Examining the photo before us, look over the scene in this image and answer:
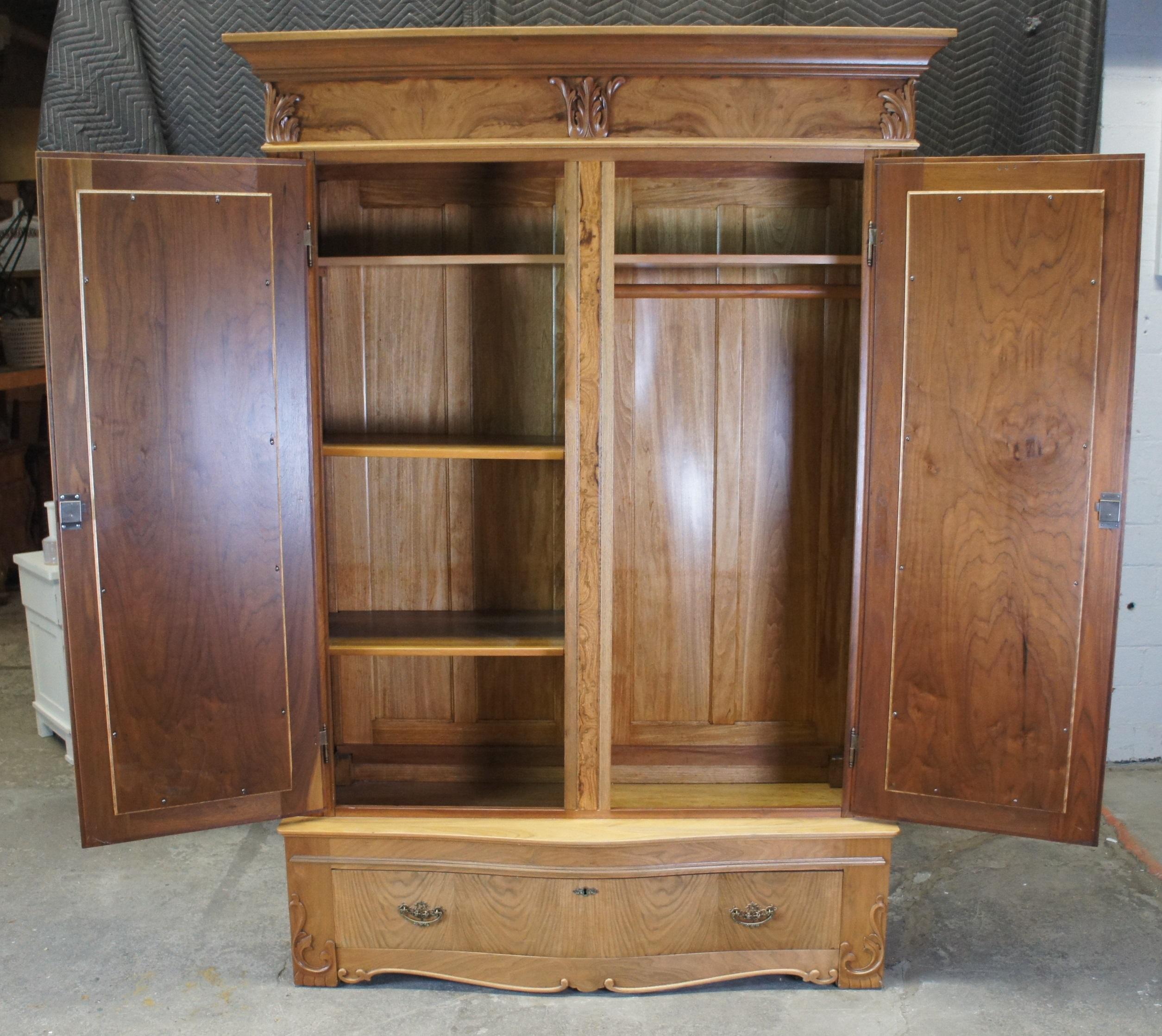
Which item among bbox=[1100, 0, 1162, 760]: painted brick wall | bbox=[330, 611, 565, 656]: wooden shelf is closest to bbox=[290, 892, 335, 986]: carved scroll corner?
bbox=[330, 611, 565, 656]: wooden shelf

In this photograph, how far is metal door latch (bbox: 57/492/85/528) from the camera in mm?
2156

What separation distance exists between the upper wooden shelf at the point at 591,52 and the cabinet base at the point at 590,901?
1669 mm

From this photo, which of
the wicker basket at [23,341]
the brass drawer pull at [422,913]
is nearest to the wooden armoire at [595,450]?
the brass drawer pull at [422,913]

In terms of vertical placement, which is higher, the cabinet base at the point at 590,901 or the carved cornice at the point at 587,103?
the carved cornice at the point at 587,103

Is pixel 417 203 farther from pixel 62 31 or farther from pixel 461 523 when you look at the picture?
pixel 62 31

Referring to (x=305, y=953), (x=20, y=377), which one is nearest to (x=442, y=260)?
(x=305, y=953)

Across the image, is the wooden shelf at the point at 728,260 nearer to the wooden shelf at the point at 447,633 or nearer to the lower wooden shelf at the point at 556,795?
the wooden shelf at the point at 447,633

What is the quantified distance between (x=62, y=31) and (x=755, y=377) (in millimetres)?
2138

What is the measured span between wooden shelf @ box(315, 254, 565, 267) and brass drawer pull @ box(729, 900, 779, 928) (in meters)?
1.56

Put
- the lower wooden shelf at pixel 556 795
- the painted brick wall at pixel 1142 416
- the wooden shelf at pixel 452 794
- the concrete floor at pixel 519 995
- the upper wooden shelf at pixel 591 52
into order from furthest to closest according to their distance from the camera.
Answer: the painted brick wall at pixel 1142 416 < the wooden shelf at pixel 452 794 < the lower wooden shelf at pixel 556 795 < the concrete floor at pixel 519 995 < the upper wooden shelf at pixel 591 52

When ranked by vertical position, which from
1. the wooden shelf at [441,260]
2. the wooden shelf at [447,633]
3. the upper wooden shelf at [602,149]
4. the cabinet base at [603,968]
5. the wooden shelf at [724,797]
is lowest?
the cabinet base at [603,968]

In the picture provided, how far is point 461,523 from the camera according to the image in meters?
2.92

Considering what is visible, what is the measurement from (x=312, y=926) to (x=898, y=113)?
2260 millimetres

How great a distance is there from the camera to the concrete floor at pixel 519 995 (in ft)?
7.73
